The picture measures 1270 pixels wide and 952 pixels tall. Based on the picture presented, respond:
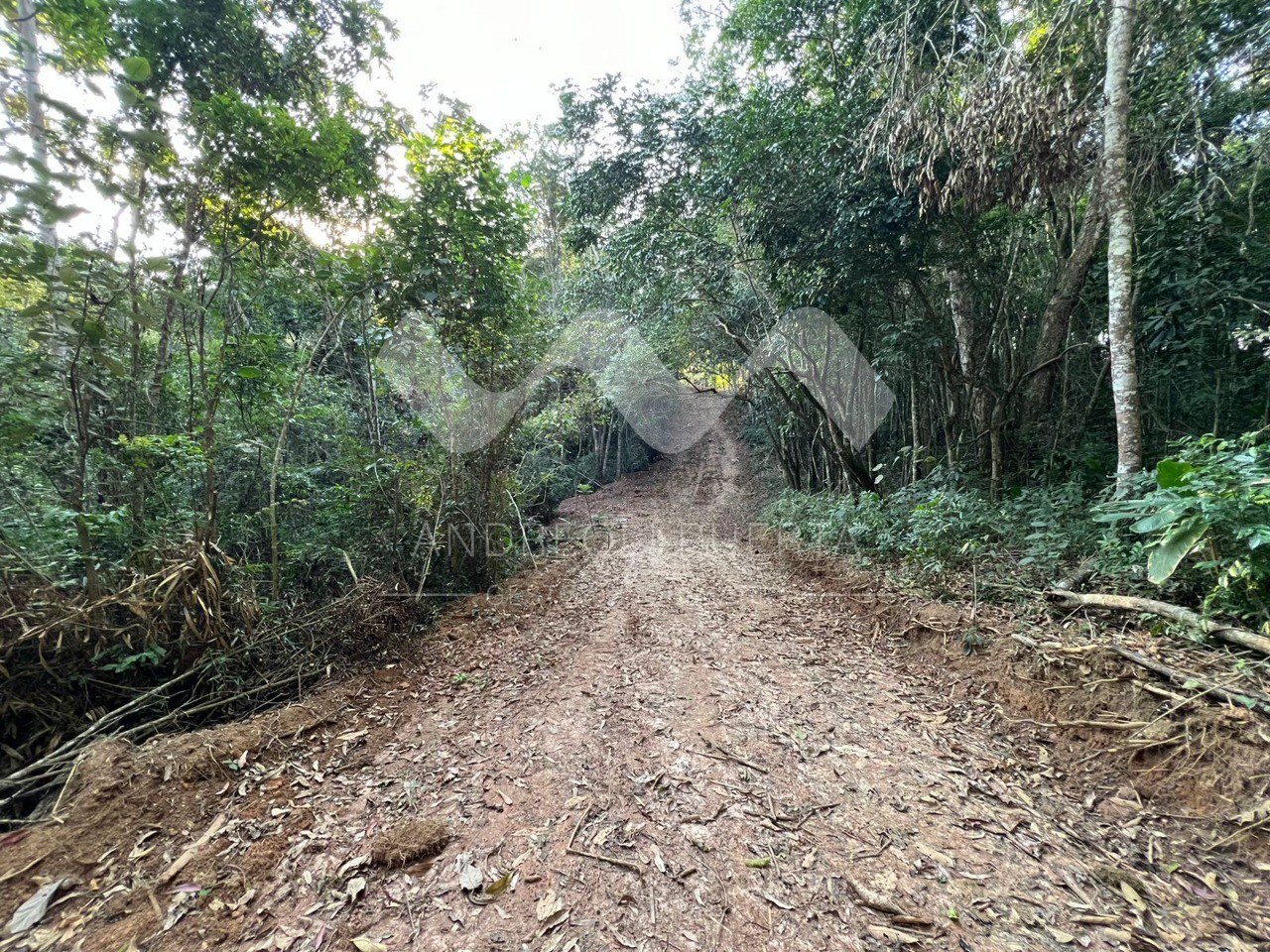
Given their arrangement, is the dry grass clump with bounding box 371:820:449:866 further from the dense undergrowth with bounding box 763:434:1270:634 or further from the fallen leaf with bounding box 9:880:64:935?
the dense undergrowth with bounding box 763:434:1270:634

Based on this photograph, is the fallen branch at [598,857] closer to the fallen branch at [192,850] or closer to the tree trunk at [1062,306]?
the fallen branch at [192,850]

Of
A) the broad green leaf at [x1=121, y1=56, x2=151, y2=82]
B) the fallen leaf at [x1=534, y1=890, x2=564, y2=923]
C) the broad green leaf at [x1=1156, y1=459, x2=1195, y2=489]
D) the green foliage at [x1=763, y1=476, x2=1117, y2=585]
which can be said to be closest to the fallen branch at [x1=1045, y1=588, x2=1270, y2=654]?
the green foliage at [x1=763, y1=476, x2=1117, y2=585]

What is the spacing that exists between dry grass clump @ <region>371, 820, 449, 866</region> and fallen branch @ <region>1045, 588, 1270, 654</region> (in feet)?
11.9

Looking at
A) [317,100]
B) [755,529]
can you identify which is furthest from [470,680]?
[755,529]

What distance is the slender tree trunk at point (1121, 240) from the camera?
335 centimetres

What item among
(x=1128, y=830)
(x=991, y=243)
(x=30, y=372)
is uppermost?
(x=991, y=243)

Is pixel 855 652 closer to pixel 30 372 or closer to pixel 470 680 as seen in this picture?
pixel 470 680

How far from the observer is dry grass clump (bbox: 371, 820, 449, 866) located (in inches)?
74.4

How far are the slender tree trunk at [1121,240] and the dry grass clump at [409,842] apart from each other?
Answer: 14.8ft

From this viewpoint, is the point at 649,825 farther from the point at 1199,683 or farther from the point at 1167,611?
the point at 1167,611

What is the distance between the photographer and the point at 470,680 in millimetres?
3525

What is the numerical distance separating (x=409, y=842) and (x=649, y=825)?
3.15 feet

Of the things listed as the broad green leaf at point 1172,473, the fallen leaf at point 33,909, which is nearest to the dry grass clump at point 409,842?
the fallen leaf at point 33,909

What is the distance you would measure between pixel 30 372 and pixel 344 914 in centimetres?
284
